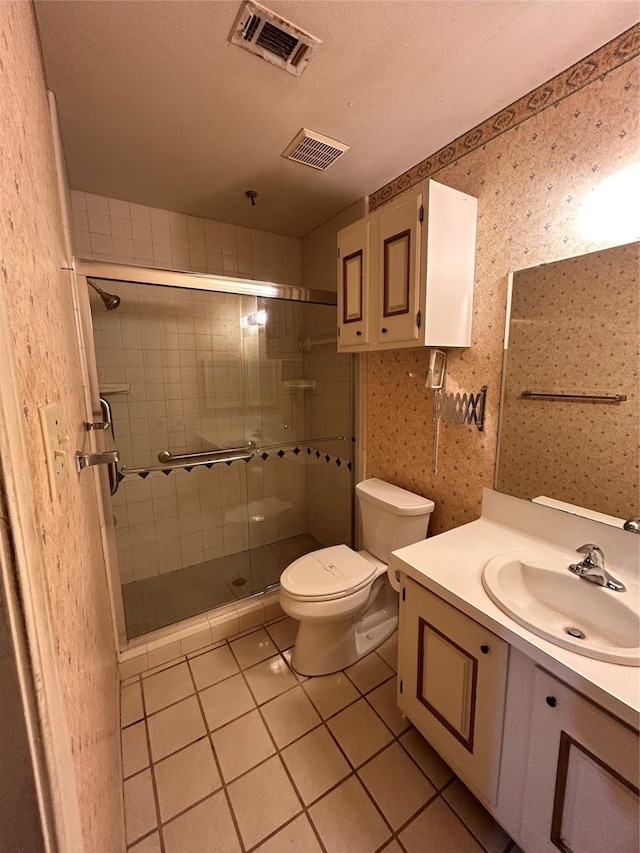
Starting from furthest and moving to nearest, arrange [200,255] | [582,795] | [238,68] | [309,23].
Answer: [200,255]
[238,68]
[309,23]
[582,795]

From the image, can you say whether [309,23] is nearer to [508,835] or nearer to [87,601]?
[87,601]

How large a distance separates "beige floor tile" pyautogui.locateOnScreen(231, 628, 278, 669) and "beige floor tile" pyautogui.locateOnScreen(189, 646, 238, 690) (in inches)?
1.5

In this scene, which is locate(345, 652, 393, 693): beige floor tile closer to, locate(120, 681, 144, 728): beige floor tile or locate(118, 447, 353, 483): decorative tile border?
locate(120, 681, 144, 728): beige floor tile

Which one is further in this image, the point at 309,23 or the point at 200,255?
the point at 200,255

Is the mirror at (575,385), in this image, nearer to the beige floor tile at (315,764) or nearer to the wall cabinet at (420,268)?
the wall cabinet at (420,268)

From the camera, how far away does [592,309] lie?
1.16m

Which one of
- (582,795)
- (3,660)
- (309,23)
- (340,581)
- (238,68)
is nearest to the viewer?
(3,660)

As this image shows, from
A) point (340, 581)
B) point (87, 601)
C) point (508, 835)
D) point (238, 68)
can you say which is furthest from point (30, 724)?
point (238, 68)

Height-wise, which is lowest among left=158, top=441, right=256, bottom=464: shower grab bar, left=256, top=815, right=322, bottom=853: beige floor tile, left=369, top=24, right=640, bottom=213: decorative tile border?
left=256, top=815, right=322, bottom=853: beige floor tile

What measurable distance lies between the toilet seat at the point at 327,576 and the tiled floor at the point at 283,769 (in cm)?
43

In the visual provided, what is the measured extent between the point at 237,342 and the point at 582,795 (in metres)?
2.28

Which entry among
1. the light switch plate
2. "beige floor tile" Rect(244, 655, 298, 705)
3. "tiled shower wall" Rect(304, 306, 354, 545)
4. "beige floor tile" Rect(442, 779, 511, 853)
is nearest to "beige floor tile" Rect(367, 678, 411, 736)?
"beige floor tile" Rect(442, 779, 511, 853)

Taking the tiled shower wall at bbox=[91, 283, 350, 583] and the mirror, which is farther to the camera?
the tiled shower wall at bbox=[91, 283, 350, 583]

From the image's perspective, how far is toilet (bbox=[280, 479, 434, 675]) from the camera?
5.05ft
